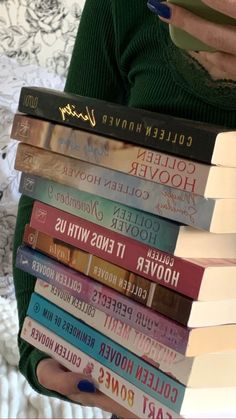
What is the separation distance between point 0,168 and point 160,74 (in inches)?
29.0

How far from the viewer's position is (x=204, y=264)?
0.51m

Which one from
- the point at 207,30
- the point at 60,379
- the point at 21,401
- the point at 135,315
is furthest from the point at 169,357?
the point at 21,401

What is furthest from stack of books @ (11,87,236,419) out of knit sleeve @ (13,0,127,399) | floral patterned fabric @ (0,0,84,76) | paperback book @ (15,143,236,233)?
floral patterned fabric @ (0,0,84,76)

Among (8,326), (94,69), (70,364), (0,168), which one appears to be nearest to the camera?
(70,364)

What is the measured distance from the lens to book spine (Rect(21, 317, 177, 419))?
1.82 feet

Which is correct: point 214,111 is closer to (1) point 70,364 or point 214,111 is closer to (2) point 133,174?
(2) point 133,174

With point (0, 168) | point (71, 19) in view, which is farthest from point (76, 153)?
point (71, 19)

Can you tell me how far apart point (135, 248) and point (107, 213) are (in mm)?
44

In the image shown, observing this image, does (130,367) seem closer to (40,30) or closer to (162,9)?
(162,9)

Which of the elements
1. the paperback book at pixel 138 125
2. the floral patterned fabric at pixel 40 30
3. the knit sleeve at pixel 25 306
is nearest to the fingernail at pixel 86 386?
the knit sleeve at pixel 25 306

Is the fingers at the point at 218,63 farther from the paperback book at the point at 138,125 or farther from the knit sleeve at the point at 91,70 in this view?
the knit sleeve at the point at 91,70

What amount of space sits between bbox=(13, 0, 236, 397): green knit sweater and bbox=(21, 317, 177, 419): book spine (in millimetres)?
51

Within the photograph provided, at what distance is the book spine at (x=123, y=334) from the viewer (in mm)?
527

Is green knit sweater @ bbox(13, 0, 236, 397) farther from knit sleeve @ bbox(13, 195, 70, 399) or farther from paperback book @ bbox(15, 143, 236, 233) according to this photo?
paperback book @ bbox(15, 143, 236, 233)
